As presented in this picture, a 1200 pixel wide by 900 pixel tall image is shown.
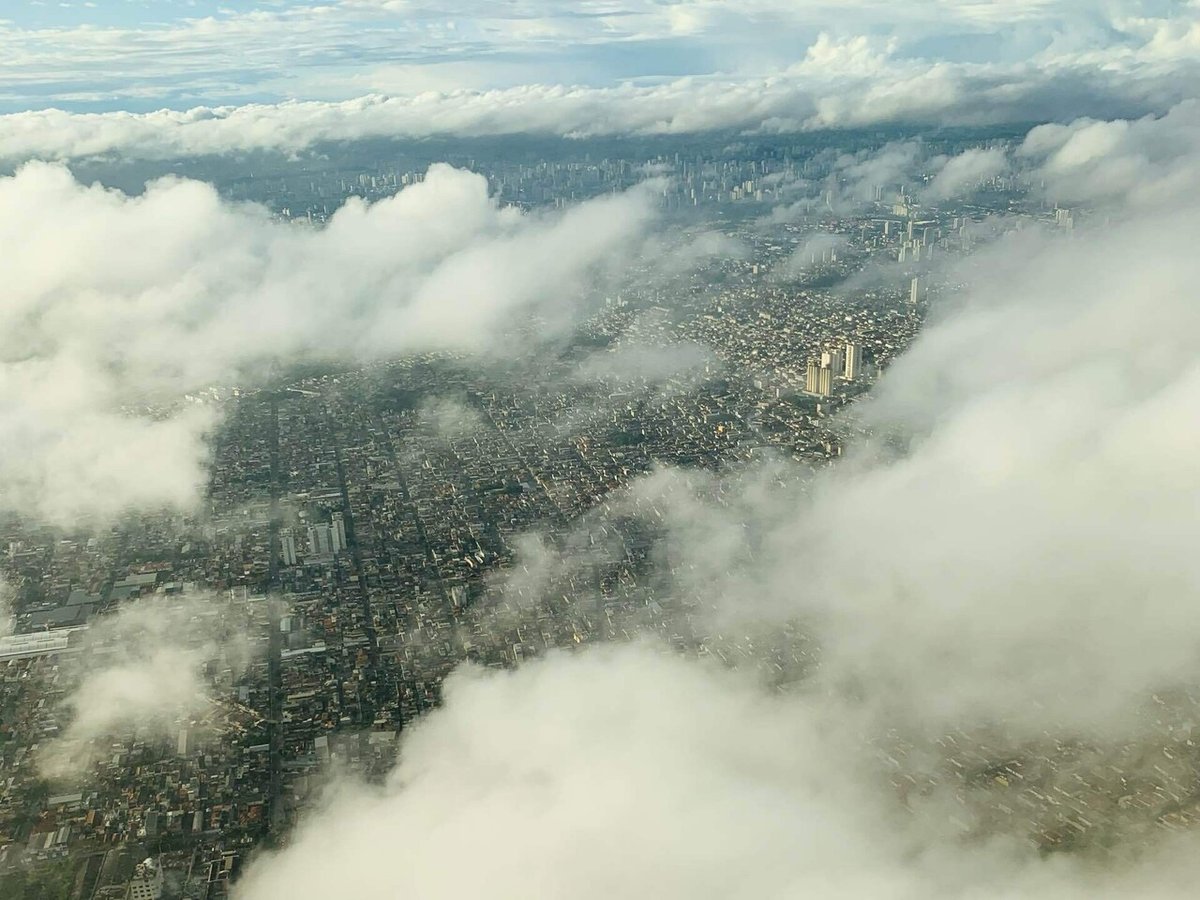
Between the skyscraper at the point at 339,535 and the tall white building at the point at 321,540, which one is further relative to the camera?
the skyscraper at the point at 339,535

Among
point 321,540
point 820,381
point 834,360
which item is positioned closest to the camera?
point 321,540

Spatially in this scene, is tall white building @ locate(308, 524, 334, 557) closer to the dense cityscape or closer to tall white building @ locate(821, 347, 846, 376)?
the dense cityscape

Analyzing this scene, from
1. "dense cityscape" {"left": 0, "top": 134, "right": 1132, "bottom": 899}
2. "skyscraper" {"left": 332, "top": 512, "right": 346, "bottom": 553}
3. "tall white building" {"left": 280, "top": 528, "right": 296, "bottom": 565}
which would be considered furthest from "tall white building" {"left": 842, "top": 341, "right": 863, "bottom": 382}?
"tall white building" {"left": 280, "top": 528, "right": 296, "bottom": 565}

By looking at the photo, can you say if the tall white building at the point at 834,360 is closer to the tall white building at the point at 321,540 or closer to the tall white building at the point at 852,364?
the tall white building at the point at 852,364

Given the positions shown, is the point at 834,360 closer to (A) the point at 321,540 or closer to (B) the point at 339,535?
(B) the point at 339,535

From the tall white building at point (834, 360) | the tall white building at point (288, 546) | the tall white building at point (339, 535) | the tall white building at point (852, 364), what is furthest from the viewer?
the tall white building at point (852, 364)

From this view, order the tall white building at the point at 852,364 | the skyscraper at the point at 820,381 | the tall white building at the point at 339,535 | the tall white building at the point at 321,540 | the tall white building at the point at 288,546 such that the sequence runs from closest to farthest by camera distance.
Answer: the tall white building at the point at 288,546
the tall white building at the point at 321,540
the tall white building at the point at 339,535
the skyscraper at the point at 820,381
the tall white building at the point at 852,364

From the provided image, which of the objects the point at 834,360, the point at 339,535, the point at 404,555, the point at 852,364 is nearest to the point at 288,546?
the point at 339,535

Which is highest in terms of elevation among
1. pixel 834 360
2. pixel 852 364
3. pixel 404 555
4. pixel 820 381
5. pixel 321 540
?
pixel 834 360

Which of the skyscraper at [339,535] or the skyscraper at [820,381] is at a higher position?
the skyscraper at [820,381]

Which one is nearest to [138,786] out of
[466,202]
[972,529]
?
[972,529]

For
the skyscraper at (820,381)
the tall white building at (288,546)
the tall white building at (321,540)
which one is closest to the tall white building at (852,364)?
the skyscraper at (820,381)
